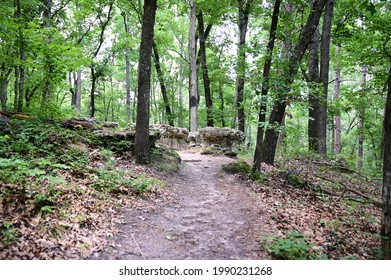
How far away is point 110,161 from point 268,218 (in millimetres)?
4261

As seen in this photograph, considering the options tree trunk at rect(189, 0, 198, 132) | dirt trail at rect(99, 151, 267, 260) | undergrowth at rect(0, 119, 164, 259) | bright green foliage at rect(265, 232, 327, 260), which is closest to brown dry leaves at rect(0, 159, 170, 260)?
undergrowth at rect(0, 119, 164, 259)

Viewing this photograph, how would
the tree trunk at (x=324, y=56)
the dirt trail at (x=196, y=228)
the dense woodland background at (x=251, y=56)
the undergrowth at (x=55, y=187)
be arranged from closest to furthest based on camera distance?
the undergrowth at (x=55, y=187) → the dirt trail at (x=196, y=228) → the dense woodland background at (x=251, y=56) → the tree trunk at (x=324, y=56)

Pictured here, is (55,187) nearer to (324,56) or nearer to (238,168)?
(238,168)

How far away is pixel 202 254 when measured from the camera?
373 centimetres

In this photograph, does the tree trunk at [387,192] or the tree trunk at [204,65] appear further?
the tree trunk at [204,65]

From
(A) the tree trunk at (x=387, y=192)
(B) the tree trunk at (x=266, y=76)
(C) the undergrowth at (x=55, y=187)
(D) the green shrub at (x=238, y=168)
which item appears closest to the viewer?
(C) the undergrowth at (x=55, y=187)

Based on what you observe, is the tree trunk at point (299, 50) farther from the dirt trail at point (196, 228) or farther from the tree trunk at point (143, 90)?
the tree trunk at point (143, 90)

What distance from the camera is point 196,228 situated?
467 centimetres

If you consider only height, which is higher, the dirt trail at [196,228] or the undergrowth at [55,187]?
the undergrowth at [55,187]

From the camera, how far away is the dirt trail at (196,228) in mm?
3730

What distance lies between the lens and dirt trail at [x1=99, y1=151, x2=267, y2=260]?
373 centimetres

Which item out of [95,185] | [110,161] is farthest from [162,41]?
[95,185]

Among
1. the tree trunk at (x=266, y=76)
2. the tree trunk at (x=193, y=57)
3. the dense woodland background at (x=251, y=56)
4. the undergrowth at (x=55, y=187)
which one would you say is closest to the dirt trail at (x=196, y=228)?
the undergrowth at (x=55, y=187)

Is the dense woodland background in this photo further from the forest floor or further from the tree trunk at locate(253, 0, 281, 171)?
the forest floor
